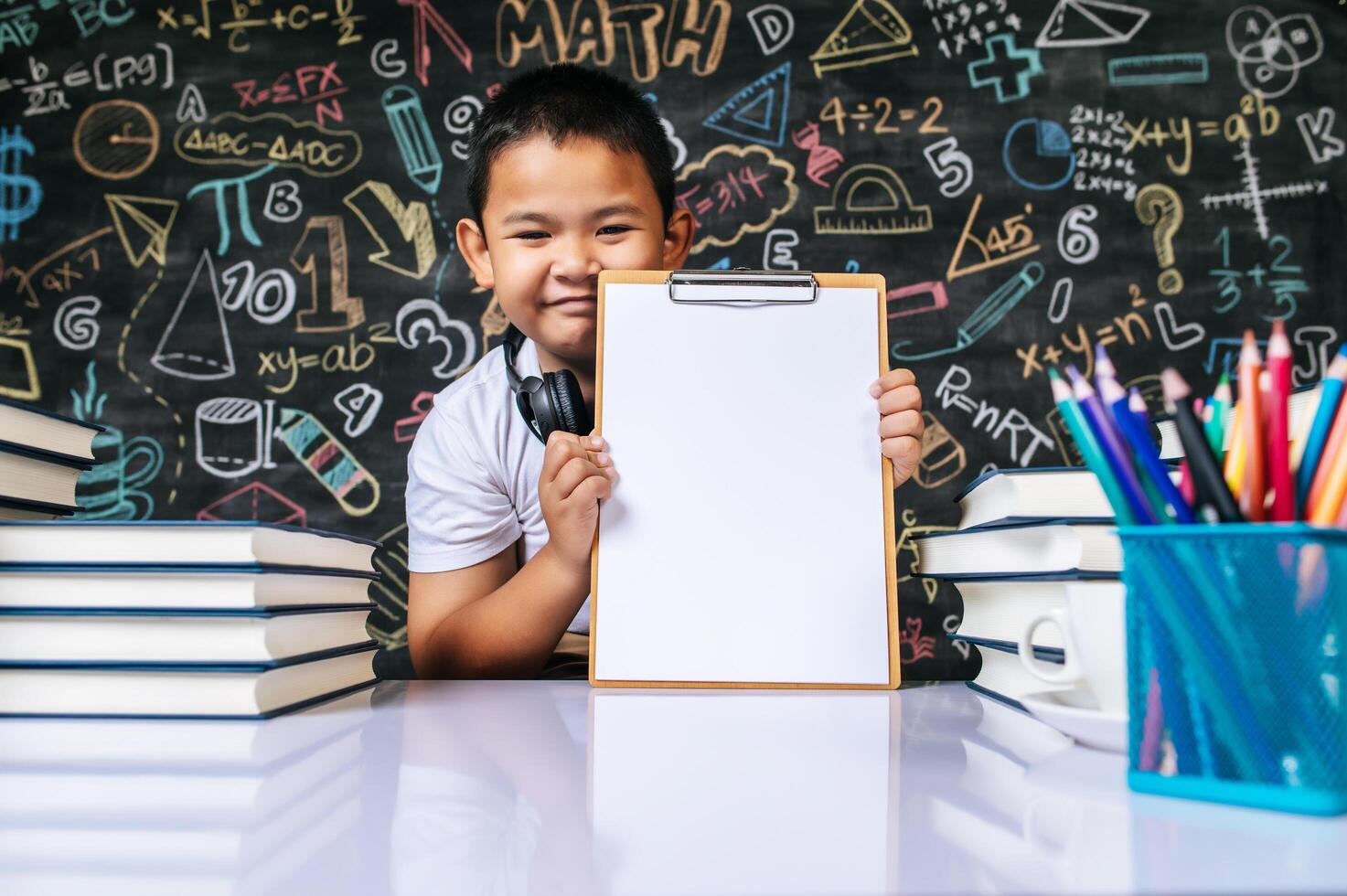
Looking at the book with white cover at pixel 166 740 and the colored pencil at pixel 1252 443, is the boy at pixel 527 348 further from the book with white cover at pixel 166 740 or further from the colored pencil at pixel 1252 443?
the colored pencil at pixel 1252 443

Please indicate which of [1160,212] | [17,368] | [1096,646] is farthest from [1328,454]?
[17,368]

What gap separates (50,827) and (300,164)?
7.09 feet

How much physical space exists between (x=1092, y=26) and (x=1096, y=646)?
2.22 meters

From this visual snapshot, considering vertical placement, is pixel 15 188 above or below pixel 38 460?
above

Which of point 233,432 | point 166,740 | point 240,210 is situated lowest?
point 166,740

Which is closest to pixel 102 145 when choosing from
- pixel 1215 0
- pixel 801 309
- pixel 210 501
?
pixel 210 501

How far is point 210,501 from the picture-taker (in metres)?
2.24

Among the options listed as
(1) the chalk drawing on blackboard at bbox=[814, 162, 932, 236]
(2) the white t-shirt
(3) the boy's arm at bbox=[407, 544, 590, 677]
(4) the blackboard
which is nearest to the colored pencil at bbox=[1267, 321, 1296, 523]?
(3) the boy's arm at bbox=[407, 544, 590, 677]

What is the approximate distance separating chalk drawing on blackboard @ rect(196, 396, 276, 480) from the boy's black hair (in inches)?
48.2

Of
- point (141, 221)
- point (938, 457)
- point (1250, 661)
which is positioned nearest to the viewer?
point (1250, 661)

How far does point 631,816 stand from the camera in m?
0.38

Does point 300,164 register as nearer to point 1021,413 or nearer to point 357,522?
point 357,522

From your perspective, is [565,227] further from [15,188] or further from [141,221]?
[15,188]

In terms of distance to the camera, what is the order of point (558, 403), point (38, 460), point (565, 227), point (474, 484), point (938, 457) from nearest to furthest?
point (38, 460) < point (558, 403) < point (565, 227) < point (474, 484) < point (938, 457)
